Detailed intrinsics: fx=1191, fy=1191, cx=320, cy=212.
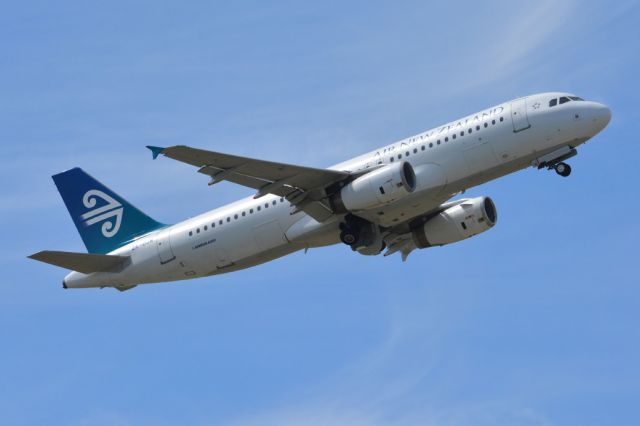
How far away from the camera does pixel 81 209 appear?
184 ft

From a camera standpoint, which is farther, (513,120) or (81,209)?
A: (81,209)

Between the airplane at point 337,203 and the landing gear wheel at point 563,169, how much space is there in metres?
0.05

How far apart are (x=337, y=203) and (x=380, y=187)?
2372 millimetres

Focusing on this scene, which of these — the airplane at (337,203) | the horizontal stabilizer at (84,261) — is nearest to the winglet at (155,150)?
the airplane at (337,203)

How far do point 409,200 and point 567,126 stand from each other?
6897 millimetres

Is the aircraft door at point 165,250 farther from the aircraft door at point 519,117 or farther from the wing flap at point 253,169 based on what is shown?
the aircraft door at point 519,117

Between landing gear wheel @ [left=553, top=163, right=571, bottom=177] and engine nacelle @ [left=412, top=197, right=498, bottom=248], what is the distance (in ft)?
19.3

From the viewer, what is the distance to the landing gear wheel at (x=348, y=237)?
49562mm

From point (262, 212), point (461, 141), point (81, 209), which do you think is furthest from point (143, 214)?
point (461, 141)

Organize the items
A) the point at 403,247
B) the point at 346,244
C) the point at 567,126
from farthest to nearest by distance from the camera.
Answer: the point at 403,247 → the point at 346,244 → the point at 567,126

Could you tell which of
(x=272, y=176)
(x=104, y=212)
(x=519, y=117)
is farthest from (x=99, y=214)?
Result: (x=519, y=117)

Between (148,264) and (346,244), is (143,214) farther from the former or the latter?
(346,244)

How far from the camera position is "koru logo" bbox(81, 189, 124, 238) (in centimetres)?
5509

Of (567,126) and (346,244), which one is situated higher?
(567,126)
